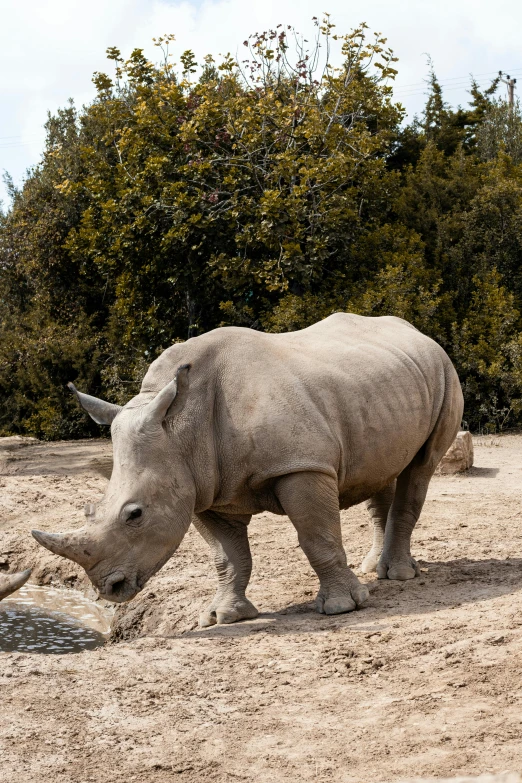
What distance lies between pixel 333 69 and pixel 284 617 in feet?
36.9

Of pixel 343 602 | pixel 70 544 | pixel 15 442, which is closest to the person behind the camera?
pixel 70 544

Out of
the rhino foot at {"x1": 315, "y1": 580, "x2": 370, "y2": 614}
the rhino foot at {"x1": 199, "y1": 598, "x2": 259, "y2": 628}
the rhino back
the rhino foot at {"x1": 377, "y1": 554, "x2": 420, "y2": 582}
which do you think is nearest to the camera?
the rhino back

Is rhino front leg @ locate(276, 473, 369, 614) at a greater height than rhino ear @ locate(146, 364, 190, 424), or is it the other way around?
rhino ear @ locate(146, 364, 190, 424)

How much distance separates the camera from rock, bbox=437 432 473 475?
441 inches

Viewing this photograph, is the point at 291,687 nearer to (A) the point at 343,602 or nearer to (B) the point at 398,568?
(A) the point at 343,602

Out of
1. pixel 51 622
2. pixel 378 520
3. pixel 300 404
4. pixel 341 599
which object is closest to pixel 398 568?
pixel 378 520

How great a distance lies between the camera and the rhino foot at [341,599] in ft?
20.7

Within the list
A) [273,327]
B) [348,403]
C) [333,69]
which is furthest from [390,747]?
[333,69]

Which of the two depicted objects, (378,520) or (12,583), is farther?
(378,520)

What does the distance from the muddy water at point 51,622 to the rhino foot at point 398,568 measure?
211 centimetres

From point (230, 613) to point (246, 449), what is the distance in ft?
3.78

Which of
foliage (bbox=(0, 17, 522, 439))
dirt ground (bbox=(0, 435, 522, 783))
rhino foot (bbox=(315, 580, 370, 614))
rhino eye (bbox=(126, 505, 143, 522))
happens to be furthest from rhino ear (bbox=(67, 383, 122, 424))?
foliage (bbox=(0, 17, 522, 439))

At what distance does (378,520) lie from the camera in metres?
7.69

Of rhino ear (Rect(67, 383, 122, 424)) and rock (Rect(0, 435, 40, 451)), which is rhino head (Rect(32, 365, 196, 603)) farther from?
rock (Rect(0, 435, 40, 451))
